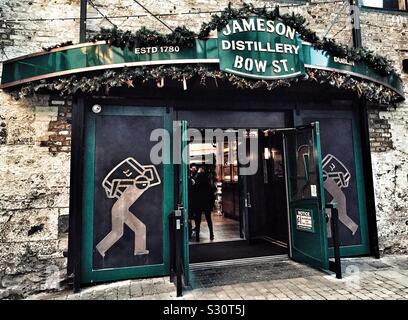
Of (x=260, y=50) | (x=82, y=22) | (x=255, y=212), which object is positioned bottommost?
(x=255, y=212)

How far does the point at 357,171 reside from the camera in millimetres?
5477

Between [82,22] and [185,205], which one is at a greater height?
[82,22]

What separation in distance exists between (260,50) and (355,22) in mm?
2998

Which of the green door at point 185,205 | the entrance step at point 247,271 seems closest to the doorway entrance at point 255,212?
the entrance step at point 247,271

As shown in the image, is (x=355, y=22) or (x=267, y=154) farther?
(x=267, y=154)

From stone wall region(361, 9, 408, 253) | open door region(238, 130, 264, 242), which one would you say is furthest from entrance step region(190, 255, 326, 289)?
stone wall region(361, 9, 408, 253)

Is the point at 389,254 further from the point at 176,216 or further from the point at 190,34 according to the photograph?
the point at 190,34

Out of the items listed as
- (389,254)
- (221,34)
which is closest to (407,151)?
(389,254)

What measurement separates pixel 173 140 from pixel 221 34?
1.80 meters

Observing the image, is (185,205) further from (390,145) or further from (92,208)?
(390,145)

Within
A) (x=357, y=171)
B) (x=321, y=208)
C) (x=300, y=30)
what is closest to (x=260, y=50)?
(x=300, y=30)

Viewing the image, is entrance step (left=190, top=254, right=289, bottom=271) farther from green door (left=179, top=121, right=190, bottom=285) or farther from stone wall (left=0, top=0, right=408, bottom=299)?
stone wall (left=0, top=0, right=408, bottom=299)

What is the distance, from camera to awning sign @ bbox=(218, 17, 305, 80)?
12.8 ft

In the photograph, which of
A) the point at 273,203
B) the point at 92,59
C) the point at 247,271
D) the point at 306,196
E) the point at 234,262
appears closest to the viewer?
the point at 92,59
